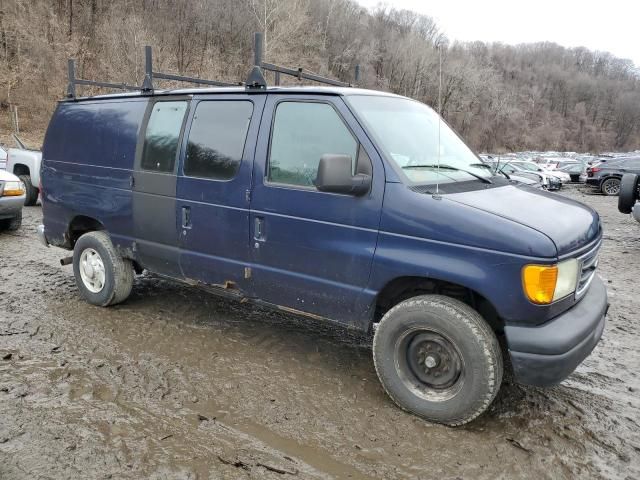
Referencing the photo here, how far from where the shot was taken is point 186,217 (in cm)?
405

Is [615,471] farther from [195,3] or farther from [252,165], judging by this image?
→ [195,3]

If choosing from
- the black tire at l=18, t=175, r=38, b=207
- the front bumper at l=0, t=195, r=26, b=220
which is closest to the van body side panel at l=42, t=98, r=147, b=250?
the front bumper at l=0, t=195, r=26, b=220

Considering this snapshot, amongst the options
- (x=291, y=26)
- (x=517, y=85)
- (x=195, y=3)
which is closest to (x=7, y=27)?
(x=291, y=26)

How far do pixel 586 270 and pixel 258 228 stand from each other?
91.5 inches

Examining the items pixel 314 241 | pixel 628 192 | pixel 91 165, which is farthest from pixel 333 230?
pixel 628 192

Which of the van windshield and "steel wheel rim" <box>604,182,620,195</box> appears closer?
the van windshield

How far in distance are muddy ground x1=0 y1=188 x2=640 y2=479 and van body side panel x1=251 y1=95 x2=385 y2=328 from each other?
0.63m

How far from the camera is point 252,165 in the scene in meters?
3.64

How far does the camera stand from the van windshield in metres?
3.25

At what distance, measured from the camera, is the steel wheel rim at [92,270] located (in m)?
4.88

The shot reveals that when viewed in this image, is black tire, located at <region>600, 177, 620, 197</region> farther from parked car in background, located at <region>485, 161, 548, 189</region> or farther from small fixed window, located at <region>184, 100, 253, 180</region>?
small fixed window, located at <region>184, 100, 253, 180</region>

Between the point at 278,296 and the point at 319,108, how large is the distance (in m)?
1.44

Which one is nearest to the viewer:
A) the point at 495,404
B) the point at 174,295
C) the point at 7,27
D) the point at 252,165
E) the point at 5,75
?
the point at 495,404

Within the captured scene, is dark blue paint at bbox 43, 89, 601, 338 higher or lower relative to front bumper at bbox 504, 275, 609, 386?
higher
